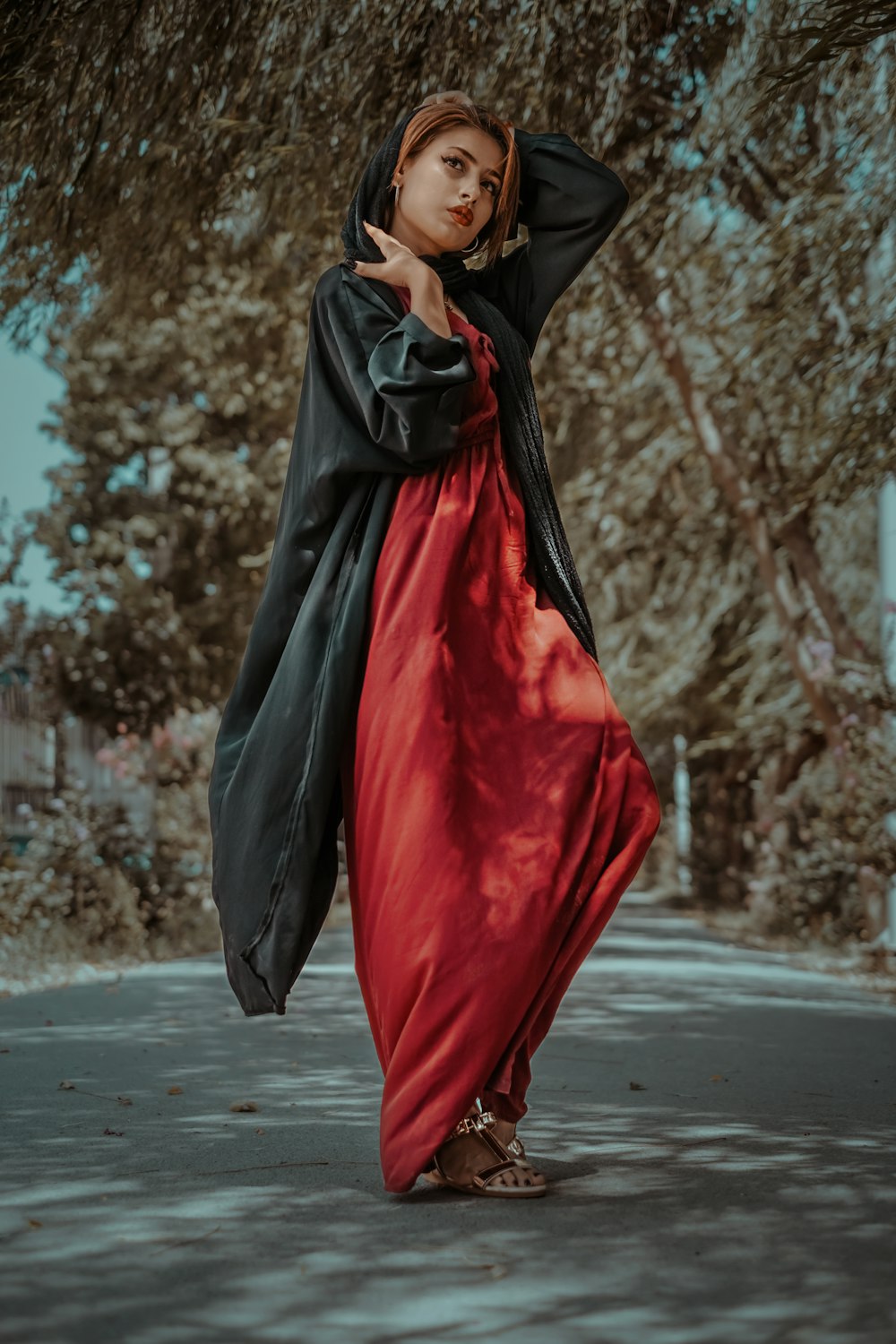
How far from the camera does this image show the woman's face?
3.34 m

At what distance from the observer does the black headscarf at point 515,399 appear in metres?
3.24

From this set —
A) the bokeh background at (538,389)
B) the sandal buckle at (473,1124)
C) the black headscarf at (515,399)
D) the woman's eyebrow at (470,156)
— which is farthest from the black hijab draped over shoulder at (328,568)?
the bokeh background at (538,389)

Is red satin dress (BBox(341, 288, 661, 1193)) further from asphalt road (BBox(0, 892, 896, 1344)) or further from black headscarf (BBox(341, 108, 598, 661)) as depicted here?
asphalt road (BBox(0, 892, 896, 1344))

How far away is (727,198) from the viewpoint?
763cm

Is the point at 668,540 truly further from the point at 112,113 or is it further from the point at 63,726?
the point at 112,113

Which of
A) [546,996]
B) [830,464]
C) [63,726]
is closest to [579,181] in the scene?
[546,996]

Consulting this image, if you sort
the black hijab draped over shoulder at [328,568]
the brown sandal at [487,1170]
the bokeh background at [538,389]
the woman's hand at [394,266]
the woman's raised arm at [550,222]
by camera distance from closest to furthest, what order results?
1. the brown sandal at [487,1170]
2. the black hijab draped over shoulder at [328,568]
3. the woman's hand at [394,266]
4. the woman's raised arm at [550,222]
5. the bokeh background at [538,389]

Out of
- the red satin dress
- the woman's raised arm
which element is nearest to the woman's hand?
the red satin dress

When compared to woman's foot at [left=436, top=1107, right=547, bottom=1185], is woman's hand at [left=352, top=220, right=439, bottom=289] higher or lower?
higher

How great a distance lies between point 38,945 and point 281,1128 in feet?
17.1

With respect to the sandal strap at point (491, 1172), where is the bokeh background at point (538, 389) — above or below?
above

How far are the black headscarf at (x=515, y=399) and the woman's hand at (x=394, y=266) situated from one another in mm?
41

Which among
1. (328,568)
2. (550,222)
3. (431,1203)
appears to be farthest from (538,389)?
(431,1203)

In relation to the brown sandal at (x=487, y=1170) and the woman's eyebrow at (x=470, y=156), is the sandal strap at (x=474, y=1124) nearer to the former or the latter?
the brown sandal at (x=487, y=1170)
